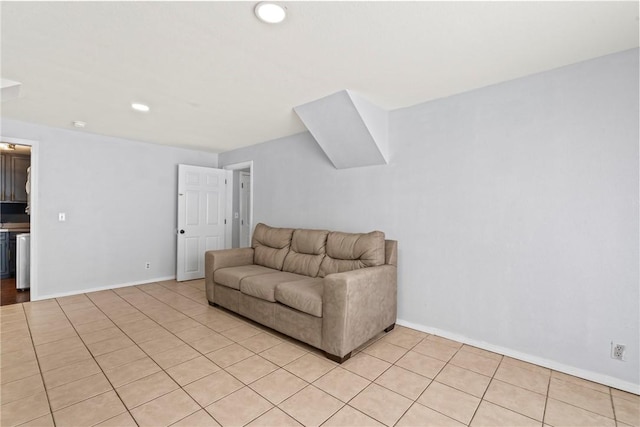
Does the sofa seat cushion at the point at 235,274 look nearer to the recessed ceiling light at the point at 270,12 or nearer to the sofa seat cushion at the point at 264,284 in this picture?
the sofa seat cushion at the point at 264,284

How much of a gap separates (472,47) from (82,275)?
5308 mm

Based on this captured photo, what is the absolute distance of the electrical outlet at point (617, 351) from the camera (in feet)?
6.65

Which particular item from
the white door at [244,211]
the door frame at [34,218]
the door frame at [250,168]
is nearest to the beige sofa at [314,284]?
the door frame at [250,168]

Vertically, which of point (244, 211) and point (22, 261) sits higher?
point (244, 211)

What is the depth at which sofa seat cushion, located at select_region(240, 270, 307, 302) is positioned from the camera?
2.85 meters

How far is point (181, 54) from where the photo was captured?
207cm

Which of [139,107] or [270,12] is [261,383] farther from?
[139,107]

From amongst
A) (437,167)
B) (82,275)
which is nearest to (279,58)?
(437,167)

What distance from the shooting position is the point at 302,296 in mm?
2568

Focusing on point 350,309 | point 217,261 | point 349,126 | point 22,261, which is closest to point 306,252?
point 217,261

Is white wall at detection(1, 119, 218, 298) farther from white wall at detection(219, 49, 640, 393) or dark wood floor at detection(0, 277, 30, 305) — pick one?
white wall at detection(219, 49, 640, 393)

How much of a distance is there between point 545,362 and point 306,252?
93.4 inches

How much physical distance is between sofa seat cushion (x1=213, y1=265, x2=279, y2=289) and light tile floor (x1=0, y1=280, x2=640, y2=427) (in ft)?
1.50

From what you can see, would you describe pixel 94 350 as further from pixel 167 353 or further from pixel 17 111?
pixel 17 111
